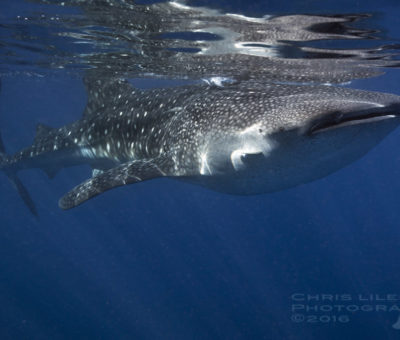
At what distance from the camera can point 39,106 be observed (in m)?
39.7

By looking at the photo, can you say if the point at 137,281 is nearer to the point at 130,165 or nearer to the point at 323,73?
the point at 323,73

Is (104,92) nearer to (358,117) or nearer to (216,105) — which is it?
(216,105)

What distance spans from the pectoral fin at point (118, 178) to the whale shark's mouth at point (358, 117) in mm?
2703

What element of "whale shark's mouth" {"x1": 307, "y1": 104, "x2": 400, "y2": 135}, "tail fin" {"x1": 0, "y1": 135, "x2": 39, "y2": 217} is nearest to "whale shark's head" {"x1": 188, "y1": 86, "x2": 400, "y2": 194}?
"whale shark's mouth" {"x1": 307, "y1": 104, "x2": 400, "y2": 135}

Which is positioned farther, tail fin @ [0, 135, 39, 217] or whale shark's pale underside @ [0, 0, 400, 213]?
tail fin @ [0, 135, 39, 217]

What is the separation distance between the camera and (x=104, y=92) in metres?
9.06

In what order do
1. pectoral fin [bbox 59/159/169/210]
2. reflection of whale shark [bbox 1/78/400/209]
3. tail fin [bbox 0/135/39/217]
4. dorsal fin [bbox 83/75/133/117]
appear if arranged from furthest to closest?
1. tail fin [bbox 0/135/39/217]
2. dorsal fin [bbox 83/75/133/117]
3. pectoral fin [bbox 59/159/169/210]
4. reflection of whale shark [bbox 1/78/400/209]

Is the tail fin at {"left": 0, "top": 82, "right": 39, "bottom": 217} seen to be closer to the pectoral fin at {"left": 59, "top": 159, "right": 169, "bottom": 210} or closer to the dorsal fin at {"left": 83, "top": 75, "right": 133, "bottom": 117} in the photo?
the dorsal fin at {"left": 83, "top": 75, "right": 133, "bottom": 117}

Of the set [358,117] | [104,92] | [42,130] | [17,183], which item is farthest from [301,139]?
[17,183]

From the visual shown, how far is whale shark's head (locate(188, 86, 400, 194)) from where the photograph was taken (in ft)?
12.3

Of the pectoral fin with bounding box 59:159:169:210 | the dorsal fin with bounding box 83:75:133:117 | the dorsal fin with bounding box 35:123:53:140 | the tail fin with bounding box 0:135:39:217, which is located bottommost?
the tail fin with bounding box 0:135:39:217

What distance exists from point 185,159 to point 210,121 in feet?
Answer: 2.22

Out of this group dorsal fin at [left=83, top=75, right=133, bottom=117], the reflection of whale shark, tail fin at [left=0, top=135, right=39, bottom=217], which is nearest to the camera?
the reflection of whale shark

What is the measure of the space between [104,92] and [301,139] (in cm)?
618
